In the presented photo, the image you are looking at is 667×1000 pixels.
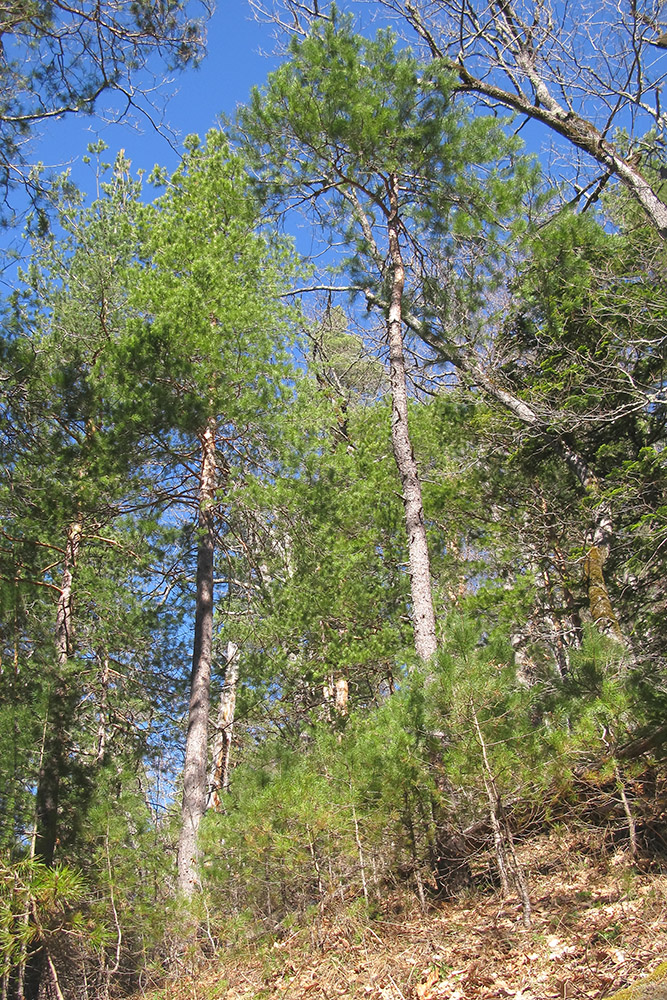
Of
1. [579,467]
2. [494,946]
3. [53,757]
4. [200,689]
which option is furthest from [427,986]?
[579,467]

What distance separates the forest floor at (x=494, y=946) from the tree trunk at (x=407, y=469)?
6.33 ft

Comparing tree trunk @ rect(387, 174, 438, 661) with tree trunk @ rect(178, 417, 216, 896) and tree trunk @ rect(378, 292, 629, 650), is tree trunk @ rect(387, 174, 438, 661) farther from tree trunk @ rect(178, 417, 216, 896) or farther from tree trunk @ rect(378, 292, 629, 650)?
tree trunk @ rect(178, 417, 216, 896)

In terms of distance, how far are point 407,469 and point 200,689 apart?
12.9 ft

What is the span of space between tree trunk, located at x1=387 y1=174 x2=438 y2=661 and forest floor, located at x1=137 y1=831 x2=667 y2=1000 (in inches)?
75.9

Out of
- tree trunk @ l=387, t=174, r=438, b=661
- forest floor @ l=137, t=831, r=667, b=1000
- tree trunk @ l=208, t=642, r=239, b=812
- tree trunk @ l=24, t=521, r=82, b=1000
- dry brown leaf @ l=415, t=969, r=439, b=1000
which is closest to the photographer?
forest floor @ l=137, t=831, r=667, b=1000

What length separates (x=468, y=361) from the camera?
31.0 feet

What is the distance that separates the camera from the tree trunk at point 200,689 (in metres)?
7.29

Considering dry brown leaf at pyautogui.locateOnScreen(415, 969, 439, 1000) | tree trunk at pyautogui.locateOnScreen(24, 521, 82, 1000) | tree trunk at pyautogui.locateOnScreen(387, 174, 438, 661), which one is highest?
tree trunk at pyautogui.locateOnScreen(387, 174, 438, 661)

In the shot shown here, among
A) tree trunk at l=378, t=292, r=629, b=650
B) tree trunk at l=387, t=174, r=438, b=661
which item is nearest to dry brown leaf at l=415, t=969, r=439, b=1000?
Answer: tree trunk at l=387, t=174, r=438, b=661

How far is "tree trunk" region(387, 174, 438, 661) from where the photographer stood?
6422 mm

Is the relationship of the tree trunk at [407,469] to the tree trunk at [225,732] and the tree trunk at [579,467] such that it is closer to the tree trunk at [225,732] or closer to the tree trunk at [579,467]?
the tree trunk at [579,467]

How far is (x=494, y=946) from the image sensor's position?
149 inches

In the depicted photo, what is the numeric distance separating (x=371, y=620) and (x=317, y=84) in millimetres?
7409

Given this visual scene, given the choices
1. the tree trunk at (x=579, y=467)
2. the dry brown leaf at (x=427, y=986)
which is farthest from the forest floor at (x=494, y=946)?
the tree trunk at (x=579, y=467)
